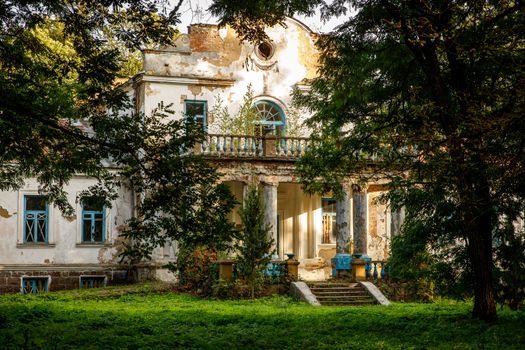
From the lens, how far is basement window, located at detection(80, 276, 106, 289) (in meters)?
30.1

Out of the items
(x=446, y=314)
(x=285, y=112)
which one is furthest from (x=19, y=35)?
(x=285, y=112)

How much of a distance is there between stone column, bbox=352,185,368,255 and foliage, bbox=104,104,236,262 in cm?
1503

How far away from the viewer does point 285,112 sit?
31266 mm

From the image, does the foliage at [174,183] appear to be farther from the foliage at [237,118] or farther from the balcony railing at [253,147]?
the foliage at [237,118]

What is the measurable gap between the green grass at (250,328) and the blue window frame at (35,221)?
9416 millimetres

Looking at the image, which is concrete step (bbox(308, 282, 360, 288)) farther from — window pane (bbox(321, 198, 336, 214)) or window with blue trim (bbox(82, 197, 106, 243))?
window with blue trim (bbox(82, 197, 106, 243))

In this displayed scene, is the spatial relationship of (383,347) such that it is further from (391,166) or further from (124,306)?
(124,306)

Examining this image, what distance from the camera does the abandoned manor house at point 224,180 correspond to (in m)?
28.2

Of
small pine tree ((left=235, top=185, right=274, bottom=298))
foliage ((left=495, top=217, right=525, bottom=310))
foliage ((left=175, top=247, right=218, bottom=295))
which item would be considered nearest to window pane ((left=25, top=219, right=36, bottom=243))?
foliage ((left=175, top=247, right=218, bottom=295))

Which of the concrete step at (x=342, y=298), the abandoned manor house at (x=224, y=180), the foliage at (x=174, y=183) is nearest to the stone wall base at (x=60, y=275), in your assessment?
the abandoned manor house at (x=224, y=180)

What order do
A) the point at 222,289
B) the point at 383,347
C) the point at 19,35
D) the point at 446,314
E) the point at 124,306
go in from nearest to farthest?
the point at 383,347
the point at 19,35
the point at 446,314
the point at 124,306
the point at 222,289

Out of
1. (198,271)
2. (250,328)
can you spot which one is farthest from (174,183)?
(198,271)

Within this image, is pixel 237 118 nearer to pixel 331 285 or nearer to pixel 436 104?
pixel 331 285

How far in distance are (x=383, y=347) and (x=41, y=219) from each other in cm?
2016
